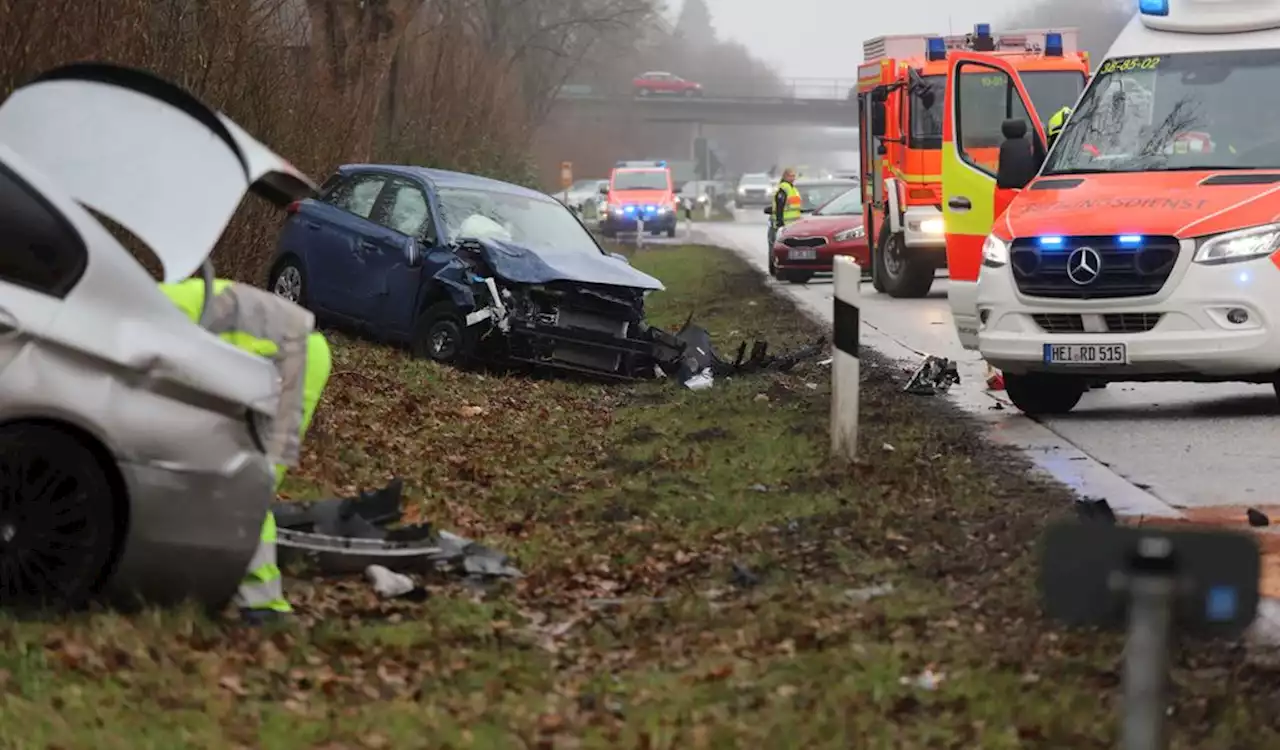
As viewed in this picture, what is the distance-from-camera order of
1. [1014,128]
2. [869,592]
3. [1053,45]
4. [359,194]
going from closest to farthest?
[869,592] < [1014,128] < [359,194] < [1053,45]

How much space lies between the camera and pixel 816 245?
26.8m

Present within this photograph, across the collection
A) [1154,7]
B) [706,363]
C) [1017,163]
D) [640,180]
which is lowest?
[640,180]

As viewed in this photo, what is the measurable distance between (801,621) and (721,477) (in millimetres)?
3099

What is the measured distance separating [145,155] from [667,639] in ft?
7.17

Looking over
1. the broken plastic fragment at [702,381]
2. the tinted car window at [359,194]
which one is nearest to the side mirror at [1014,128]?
the broken plastic fragment at [702,381]

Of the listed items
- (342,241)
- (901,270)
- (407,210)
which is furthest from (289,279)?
(901,270)

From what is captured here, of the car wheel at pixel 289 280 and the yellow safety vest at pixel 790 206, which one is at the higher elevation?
the car wheel at pixel 289 280

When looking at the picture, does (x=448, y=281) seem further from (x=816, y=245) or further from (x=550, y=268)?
(x=816, y=245)

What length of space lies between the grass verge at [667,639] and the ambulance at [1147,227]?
5.31 ft

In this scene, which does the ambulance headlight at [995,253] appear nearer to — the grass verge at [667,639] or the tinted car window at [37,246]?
the grass verge at [667,639]

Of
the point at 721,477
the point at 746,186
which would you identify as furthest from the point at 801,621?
the point at 746,186

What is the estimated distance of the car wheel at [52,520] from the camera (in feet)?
19.1

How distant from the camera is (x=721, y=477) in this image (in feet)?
30.7

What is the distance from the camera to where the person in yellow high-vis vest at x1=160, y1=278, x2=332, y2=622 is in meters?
6.20
